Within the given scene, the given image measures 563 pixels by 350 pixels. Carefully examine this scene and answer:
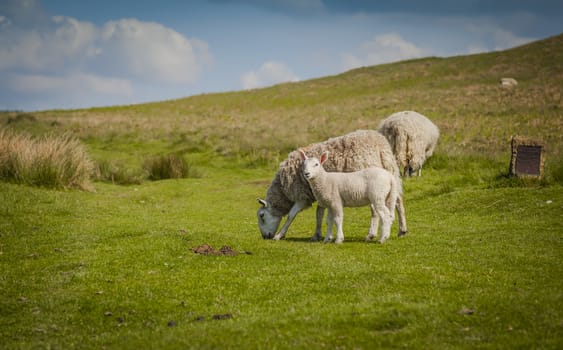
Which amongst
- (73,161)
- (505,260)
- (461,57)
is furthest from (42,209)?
(461,57)

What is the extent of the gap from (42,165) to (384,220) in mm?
16777

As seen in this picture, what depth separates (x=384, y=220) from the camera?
42.9 ft

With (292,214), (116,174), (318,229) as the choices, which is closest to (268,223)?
(292,214)

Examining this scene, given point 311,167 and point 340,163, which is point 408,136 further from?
point 311,167

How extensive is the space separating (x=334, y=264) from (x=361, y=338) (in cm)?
387

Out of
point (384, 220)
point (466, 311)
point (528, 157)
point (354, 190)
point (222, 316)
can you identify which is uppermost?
point (528, 157)

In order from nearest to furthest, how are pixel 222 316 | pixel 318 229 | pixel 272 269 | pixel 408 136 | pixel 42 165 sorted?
pixel 222 316
pixel 272 269
pixel 318 229
pixel 408 136
pixel 42 165

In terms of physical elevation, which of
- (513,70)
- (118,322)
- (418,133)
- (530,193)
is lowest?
(118,322)

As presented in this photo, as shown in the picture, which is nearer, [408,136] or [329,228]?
[329,228]

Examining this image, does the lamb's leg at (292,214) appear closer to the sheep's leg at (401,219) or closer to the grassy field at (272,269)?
the grassy field at (272,269)

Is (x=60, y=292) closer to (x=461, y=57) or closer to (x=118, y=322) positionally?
(x=118, y=322)

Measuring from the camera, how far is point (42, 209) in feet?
62.6

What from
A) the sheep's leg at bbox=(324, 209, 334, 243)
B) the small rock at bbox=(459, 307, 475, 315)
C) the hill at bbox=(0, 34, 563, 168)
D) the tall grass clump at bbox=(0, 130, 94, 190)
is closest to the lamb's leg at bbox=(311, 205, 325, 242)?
the sheep's leg at bbox=(324, 209, 334, 243)

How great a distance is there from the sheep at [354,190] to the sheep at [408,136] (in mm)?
9927
